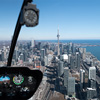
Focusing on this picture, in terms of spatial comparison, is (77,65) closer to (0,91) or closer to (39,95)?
(39,95)

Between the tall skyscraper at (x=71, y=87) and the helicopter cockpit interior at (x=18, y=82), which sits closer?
the helicopter cockpit interior at (x=18, y=82)

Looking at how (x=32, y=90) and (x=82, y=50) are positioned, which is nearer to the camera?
(x=32, y=90)

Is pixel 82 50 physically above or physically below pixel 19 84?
below

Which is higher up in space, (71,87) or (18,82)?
(18,82)

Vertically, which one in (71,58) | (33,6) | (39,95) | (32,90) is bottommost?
(39,95)

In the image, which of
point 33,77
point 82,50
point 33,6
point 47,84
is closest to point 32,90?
point 33,77

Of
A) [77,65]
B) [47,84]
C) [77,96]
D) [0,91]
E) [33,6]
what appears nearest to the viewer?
[33,6]

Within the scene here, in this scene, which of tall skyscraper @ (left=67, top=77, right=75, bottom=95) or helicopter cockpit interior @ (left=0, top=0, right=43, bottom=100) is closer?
helicopter cockpit interior @ (left=0, top=0, right=43, bottom=100)

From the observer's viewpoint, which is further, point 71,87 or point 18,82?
point 71,87

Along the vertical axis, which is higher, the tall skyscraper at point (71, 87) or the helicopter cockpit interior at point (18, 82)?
the helicopter cockpit interior at point (18, 82)

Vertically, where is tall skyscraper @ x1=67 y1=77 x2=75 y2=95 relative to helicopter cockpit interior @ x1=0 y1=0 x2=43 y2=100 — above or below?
below

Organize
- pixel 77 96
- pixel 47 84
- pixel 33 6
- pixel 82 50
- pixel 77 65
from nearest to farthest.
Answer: pixel 33 6 < pixel 77 96 < pixel 47 84 < pixel 77 65 < pixel 82 50
